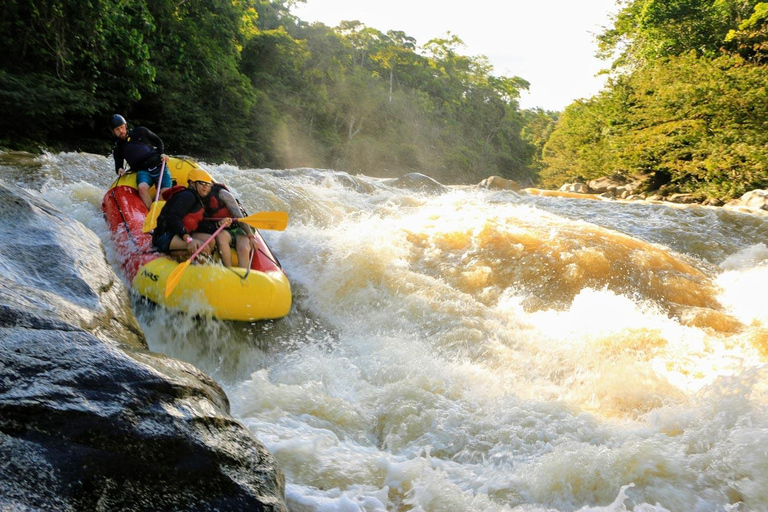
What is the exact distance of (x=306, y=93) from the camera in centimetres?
2661

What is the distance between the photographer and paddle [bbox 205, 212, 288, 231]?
4750 mm

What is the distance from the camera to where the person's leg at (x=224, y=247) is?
469 cm

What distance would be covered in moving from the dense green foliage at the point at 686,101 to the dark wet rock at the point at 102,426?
14.1 metres

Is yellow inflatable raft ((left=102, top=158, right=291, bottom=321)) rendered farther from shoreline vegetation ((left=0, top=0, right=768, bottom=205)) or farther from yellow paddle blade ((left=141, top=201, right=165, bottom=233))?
shoreline vegetation ((left=0, top=0, right=768, bottom=205))

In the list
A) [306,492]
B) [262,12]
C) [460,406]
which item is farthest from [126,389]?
[262,12]

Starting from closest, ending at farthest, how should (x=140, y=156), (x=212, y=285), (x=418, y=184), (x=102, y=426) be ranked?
(x=102, y=426), (x=212, y=285), (x=140, y=156), (x=418, y=184)

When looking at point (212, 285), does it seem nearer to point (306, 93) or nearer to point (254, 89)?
point (254, 89)

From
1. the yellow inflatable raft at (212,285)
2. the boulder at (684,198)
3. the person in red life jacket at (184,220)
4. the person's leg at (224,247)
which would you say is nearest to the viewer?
the yellow inflatable raft at (212,285)

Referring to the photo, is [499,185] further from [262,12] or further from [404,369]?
[262,12]

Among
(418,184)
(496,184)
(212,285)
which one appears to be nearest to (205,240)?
(212,285)

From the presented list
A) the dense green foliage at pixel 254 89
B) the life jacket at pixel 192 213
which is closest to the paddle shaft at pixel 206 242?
the life jacket at pixel 192 213

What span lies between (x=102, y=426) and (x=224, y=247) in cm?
311

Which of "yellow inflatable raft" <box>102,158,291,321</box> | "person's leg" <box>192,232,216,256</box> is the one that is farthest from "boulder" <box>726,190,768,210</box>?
"person's leg" <box>192,232,216,256</box>

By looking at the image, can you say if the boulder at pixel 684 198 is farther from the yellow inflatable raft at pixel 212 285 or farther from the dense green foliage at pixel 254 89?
the dense green foliage at pixel 254 89
